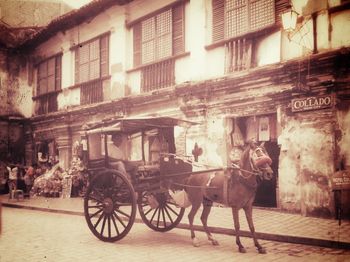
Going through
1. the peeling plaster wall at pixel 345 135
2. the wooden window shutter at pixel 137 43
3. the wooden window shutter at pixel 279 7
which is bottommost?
the peeling plaster wall at pixel 345 135

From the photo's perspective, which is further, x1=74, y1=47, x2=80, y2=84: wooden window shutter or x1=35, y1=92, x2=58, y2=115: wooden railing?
x1=35, y1=92, x2=58, y2=115: wooden railing

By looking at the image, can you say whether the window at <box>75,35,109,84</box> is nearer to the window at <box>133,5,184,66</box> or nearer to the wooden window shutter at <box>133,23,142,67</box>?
the wooden window shutter at <box>133,23,142,67</box>

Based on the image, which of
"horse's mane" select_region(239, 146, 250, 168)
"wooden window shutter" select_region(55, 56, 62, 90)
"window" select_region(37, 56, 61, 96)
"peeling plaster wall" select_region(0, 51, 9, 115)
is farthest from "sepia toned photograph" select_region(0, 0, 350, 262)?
"peeling plaster wall" select_region(0, 51, 9, 115)

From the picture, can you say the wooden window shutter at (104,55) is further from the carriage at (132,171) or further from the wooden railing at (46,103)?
the carriage at (132,171)

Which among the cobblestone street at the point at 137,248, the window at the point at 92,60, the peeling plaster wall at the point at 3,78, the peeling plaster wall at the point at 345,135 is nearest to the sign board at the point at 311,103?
the peeling plaster wall at the point at 345,135

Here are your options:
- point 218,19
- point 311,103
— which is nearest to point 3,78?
point 218,19

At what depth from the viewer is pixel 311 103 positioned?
834cm

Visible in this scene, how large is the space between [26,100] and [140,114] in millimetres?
9209

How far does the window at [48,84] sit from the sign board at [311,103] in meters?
11.9

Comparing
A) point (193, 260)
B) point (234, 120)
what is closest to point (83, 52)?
point (234, 120)

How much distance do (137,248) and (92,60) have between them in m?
10.8

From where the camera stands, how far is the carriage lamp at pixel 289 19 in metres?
8.34

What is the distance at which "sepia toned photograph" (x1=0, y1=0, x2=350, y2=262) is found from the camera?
6266 millimetres

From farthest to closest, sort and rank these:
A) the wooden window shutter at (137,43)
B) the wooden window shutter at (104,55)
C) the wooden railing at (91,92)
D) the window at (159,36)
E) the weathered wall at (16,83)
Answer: the weathered wall at (16,83)
the wooden railing at (91,92)
the wooden window shutter at (104,55)
the wooden window shutter at (137,43)
the window at (159,36)
